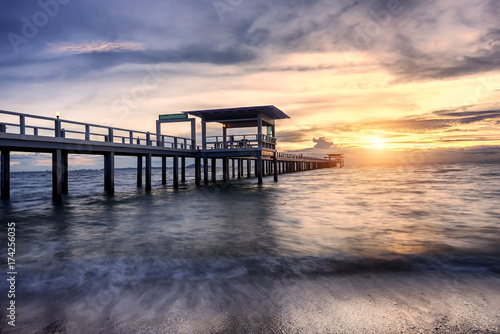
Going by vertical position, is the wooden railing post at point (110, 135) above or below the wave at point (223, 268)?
above

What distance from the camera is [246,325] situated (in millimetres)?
3883

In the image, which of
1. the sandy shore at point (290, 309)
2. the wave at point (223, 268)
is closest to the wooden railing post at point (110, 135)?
the wave at point (223, 268)

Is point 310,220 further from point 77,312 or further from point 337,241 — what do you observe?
point 77,312

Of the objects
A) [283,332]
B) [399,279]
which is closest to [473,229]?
[399,279]

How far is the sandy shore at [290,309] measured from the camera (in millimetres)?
3844

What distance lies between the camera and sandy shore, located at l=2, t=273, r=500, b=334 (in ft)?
12.6

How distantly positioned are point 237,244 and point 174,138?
67.8 feet

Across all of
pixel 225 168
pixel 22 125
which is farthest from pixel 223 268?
pixel 225 168

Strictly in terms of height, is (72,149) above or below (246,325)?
above

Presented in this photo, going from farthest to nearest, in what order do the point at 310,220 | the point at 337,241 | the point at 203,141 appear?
the point at 203,141 < the point at 310,220 < the point at 337,241

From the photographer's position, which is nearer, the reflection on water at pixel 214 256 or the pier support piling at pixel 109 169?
the reflection on water at pixel 214 256

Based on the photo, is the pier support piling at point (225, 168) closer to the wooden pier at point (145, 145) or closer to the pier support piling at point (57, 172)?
the wooden pier at point (145, 145)

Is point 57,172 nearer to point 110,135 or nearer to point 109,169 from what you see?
point 110,135

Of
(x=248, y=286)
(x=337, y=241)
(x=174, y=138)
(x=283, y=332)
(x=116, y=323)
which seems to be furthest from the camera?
(x=174, y=138)
